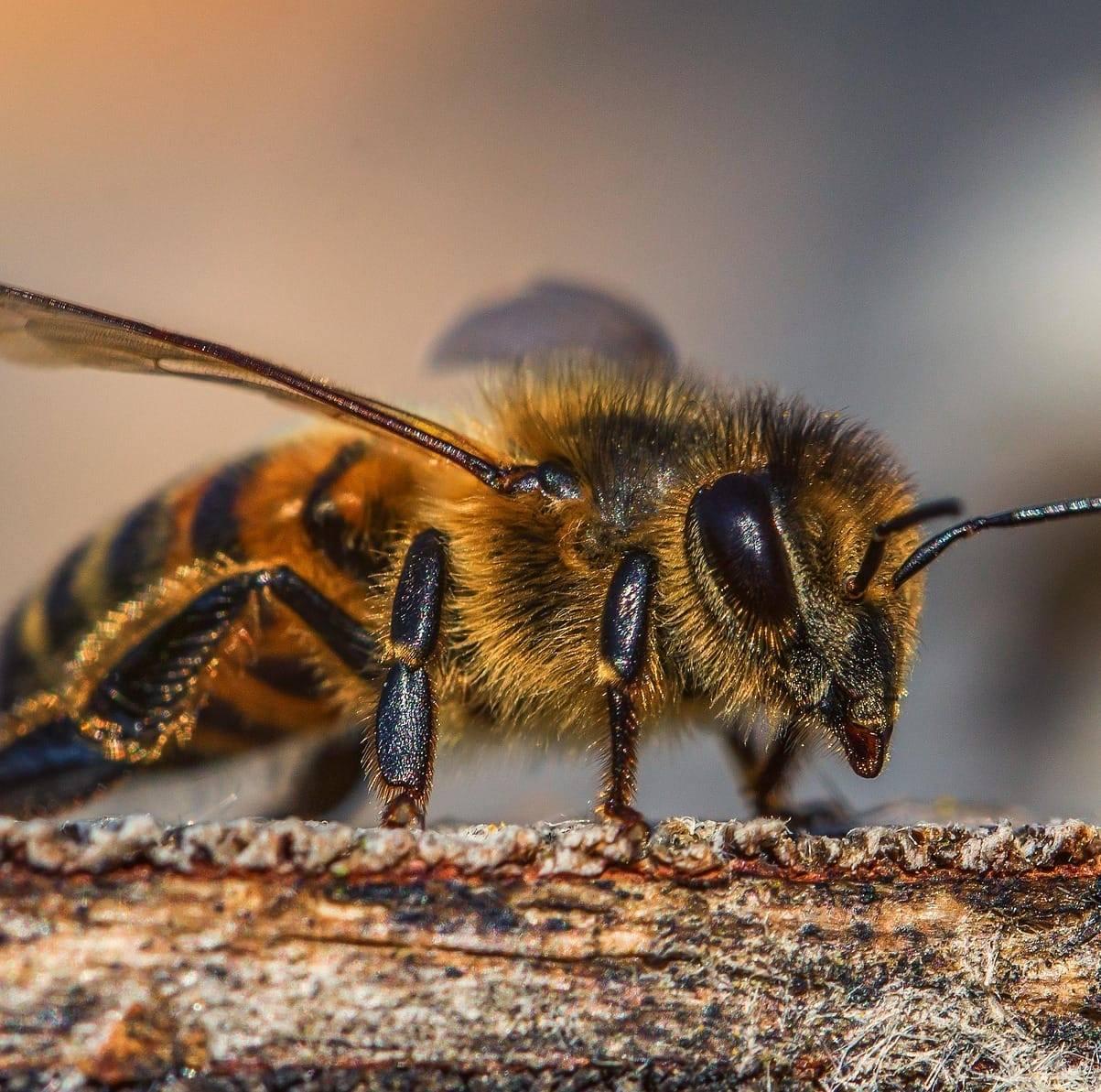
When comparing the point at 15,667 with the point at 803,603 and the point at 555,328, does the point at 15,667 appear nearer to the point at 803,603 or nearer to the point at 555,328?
the point at 555,328

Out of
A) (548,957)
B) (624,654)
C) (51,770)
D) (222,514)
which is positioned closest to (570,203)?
(222,514)

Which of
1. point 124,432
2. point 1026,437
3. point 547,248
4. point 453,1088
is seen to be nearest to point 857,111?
point 547,248

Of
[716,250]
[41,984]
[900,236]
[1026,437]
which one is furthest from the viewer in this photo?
[716,250]

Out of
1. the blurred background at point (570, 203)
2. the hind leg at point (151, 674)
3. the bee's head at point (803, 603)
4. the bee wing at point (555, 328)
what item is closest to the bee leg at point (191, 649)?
the hind leg at point (151, 674)

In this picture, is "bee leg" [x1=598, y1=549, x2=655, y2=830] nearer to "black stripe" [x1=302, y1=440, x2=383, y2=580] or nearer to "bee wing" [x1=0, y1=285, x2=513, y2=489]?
"bee wing" [x1=0, y1=285, x2=513, y2=489]

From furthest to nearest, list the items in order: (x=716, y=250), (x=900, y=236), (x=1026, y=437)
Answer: (x=716, y=250) < (x=900, y=236) < (x=1026, y=437)

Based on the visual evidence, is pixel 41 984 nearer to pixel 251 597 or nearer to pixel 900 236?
pixel 251 597

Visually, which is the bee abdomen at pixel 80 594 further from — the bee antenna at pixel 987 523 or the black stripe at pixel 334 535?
the bee antenna at pixel 987 523
